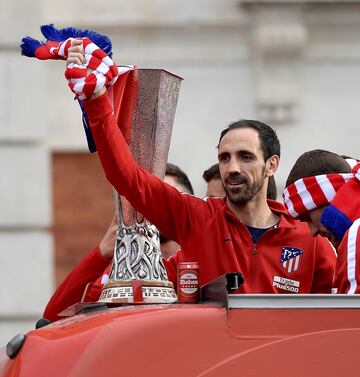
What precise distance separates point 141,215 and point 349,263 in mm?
683

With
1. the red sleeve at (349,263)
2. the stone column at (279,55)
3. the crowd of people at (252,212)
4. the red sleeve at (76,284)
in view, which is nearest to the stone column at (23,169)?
the stone column at (279,55)

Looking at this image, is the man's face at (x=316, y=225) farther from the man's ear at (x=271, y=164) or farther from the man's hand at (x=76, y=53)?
the man's hand at (x=76, y=53)

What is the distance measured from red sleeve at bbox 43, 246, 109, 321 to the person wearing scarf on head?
0.76 m

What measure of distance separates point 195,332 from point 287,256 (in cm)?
96

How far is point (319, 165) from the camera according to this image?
5.27m

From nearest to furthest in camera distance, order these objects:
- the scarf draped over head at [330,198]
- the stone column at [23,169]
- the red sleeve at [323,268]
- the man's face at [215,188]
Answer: the scarf draped over head at [330,198] → the red sleeve at [323,268] → the man's face at [215,188] → the stone column at [23,169]

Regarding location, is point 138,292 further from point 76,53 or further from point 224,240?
point 76,53

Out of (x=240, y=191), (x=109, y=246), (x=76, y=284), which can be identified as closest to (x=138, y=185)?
(x=240, y=191)

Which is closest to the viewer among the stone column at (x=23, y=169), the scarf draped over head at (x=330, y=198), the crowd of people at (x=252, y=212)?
the crowd of people at (x=252, y=212)

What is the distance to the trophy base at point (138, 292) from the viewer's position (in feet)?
14.6

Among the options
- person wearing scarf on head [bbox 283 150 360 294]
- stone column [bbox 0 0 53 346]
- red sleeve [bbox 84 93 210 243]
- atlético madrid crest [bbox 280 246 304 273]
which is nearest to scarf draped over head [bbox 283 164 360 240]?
person wearing scarf on head [bbox 283 150 360 294]

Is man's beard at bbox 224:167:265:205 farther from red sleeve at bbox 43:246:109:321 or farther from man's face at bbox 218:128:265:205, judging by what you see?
red sleeve at bbox 43:246:109:321

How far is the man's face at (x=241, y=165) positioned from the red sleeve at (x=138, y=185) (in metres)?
0.10

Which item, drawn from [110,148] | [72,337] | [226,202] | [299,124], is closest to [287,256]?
[226,202]
